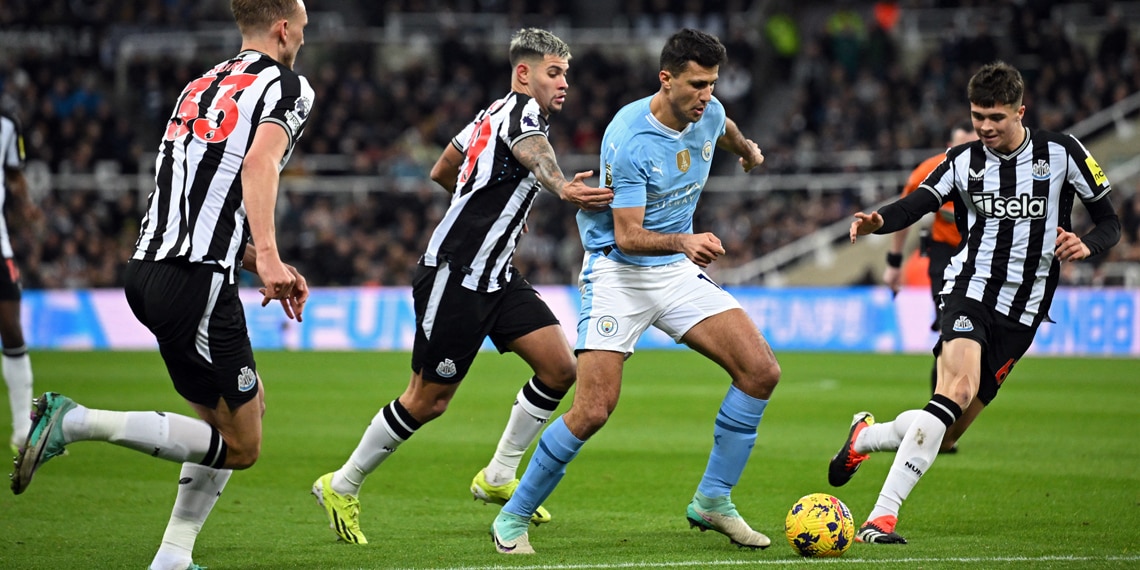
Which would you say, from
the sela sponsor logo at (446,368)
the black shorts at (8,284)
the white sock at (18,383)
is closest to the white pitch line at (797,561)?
the sela sponsor logo at (446,368)

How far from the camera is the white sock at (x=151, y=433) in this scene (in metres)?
5.03

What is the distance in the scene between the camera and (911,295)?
1995 centimetres

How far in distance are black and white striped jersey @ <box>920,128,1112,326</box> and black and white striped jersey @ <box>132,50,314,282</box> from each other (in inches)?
132

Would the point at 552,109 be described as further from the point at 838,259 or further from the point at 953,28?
the point at 953,28

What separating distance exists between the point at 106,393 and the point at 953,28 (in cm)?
1985

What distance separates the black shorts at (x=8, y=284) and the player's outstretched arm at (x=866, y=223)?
575 centimetres

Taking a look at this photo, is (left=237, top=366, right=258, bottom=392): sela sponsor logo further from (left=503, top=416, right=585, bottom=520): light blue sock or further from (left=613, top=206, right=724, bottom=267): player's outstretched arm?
(left=613, top=206, right=724, bottom=267): player's outstretched arm

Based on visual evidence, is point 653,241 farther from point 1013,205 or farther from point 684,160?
point 1013,205

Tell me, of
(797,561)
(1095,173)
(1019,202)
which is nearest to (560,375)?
(797,561)

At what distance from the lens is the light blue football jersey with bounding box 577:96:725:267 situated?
6.02 m

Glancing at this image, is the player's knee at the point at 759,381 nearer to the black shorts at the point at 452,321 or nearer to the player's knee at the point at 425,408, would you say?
the black shorts at the point at 452,321

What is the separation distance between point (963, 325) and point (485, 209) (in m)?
2.52

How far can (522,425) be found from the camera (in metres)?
7.07

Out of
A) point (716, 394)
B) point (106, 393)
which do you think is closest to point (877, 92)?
point (716, 394)
